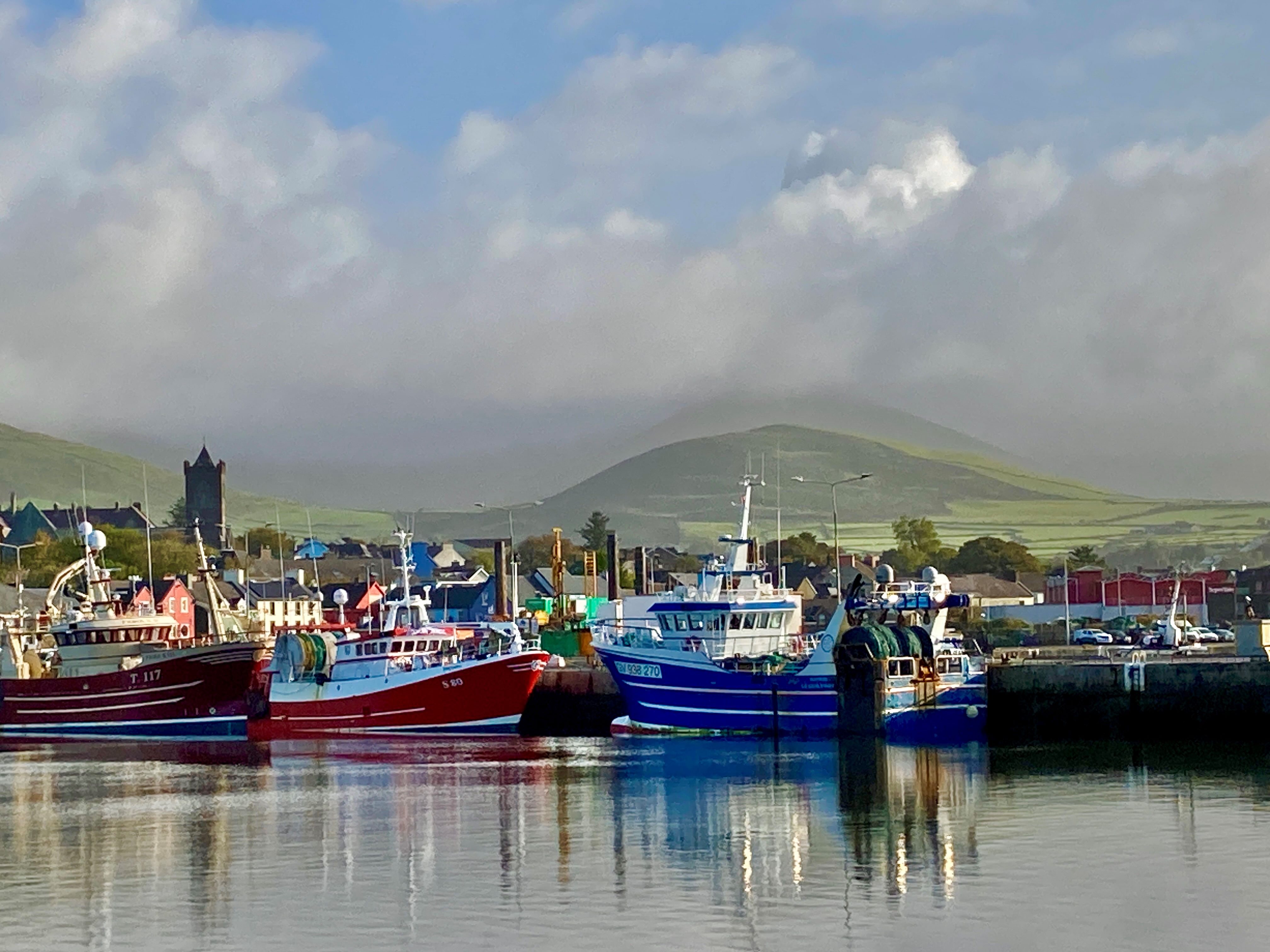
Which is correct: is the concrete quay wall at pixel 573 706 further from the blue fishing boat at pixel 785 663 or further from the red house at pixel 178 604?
the red house at pixel 178 604

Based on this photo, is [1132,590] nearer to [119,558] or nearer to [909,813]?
[119,558]

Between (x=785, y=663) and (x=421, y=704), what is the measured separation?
56.2ft

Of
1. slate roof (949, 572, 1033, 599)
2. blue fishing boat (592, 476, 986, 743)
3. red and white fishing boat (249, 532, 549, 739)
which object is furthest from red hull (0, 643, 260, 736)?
slate roof (949, 572, 1033, 599)

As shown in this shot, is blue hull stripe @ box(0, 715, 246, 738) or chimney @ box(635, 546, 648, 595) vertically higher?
chimney @ box(635, 546, 648, 595)

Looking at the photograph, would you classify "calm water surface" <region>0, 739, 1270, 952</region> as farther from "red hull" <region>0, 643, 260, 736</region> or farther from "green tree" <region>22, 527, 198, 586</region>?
"green tree" <region>22, 527, 198, 586</region>

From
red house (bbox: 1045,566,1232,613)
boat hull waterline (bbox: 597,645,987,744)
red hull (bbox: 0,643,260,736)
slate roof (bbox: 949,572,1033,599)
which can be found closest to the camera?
boat hull waterline (bbox: 597,645,987,744)

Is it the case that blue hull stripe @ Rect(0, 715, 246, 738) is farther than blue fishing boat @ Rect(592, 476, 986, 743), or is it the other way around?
blue hull stripe @ Rect(0, 715, 246, 738)

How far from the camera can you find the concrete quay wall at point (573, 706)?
78688 millimetres

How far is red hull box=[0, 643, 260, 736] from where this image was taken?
276 ft

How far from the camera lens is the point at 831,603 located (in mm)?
159875

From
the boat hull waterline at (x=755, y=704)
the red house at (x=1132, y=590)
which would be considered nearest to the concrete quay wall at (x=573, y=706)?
the boat hull waterline at (x=755, y=704)

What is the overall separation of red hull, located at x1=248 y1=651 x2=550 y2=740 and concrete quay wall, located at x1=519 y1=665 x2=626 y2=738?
1241mm

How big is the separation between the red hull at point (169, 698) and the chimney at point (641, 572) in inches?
1817

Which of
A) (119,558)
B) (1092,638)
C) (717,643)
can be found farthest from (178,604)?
(717,643)
